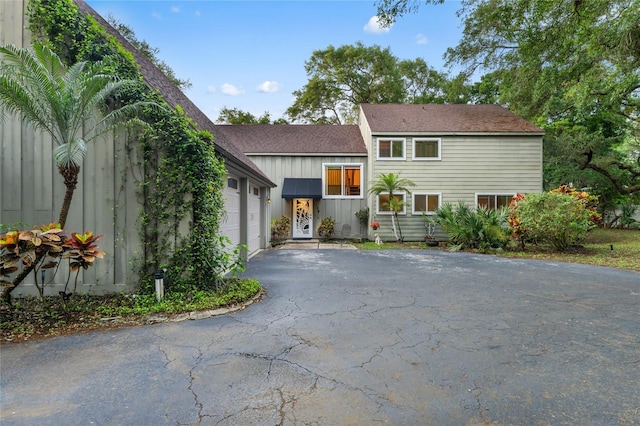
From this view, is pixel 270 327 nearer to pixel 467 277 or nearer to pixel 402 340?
pixel 402 340

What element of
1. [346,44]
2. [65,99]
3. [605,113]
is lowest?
[65,99]

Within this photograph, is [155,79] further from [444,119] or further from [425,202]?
[444,119]

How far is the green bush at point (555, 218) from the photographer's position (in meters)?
10.3

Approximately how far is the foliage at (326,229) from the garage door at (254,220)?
4.07 meters

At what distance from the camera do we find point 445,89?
24.5m

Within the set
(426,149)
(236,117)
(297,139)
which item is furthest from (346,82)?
(426,149)

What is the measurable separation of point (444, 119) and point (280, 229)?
10.2 metres

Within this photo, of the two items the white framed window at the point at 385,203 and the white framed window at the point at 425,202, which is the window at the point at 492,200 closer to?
→ the white framed window at the point at 425,202

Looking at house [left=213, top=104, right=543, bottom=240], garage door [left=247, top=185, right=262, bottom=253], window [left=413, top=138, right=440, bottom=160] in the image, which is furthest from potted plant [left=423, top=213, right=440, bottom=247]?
garage door [left=247, top=185, right=262, bottom=253]

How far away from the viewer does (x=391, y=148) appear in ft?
49.3

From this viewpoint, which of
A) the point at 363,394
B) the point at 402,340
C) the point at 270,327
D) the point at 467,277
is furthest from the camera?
the point at 467,277

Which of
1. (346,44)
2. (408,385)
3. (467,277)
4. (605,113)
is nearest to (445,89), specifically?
(346,44)

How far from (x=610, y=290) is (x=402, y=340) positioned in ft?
17.3

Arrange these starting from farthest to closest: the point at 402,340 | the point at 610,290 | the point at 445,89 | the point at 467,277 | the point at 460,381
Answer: the point at 445,89 → the point at 467,277 → the point at 610,290 → the point at 402,340 → the point at 460,381
